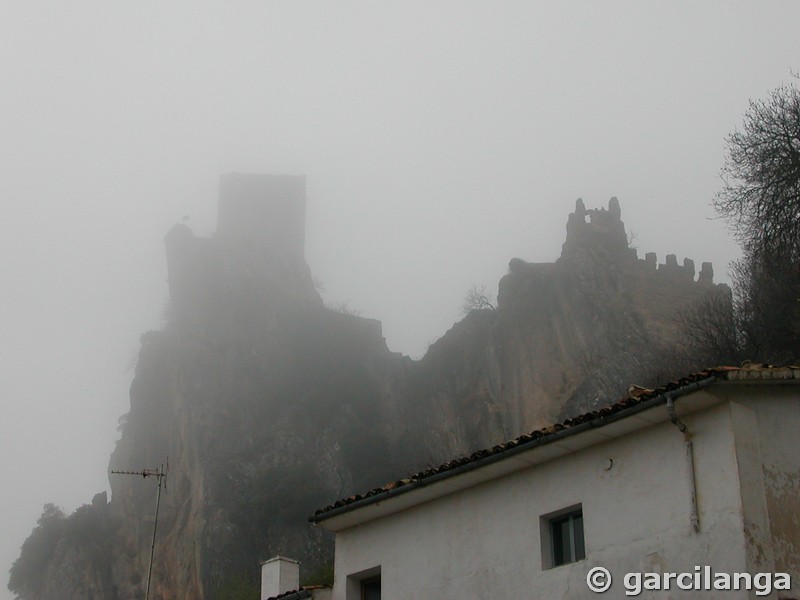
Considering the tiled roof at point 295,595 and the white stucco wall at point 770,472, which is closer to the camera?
the white stucco wall at point 770,472

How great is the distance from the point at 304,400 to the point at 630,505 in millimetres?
47496

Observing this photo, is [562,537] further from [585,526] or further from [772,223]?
[772,223]

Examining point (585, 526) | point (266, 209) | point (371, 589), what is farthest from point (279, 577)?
point (266, 209)

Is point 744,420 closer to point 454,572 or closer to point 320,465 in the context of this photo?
point 454,572

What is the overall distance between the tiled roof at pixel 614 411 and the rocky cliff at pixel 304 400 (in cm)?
3130

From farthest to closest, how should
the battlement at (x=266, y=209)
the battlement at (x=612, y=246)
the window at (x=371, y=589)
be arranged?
the battlement at (x=266, y=209) < the battlement at (x=612, y=246) < the window at (x=371, y=589)

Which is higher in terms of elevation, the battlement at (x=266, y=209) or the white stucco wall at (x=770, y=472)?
the battlement at (x=266, y=209)

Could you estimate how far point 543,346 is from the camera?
190ft

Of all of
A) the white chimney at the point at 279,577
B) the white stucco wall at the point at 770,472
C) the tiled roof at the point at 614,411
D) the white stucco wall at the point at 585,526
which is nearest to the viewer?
the white stucco wall at the point at 770,472

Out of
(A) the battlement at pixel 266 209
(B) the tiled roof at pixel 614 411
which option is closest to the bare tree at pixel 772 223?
(B) the tiled roof at pixel 614 411

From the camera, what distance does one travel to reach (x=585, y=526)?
1623 cm

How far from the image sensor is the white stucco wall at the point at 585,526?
48.8 ft

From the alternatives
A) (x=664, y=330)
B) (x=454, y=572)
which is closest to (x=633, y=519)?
(x=454, y=572)

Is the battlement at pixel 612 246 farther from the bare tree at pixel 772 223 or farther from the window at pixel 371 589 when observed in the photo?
the window at pixel 371 589
